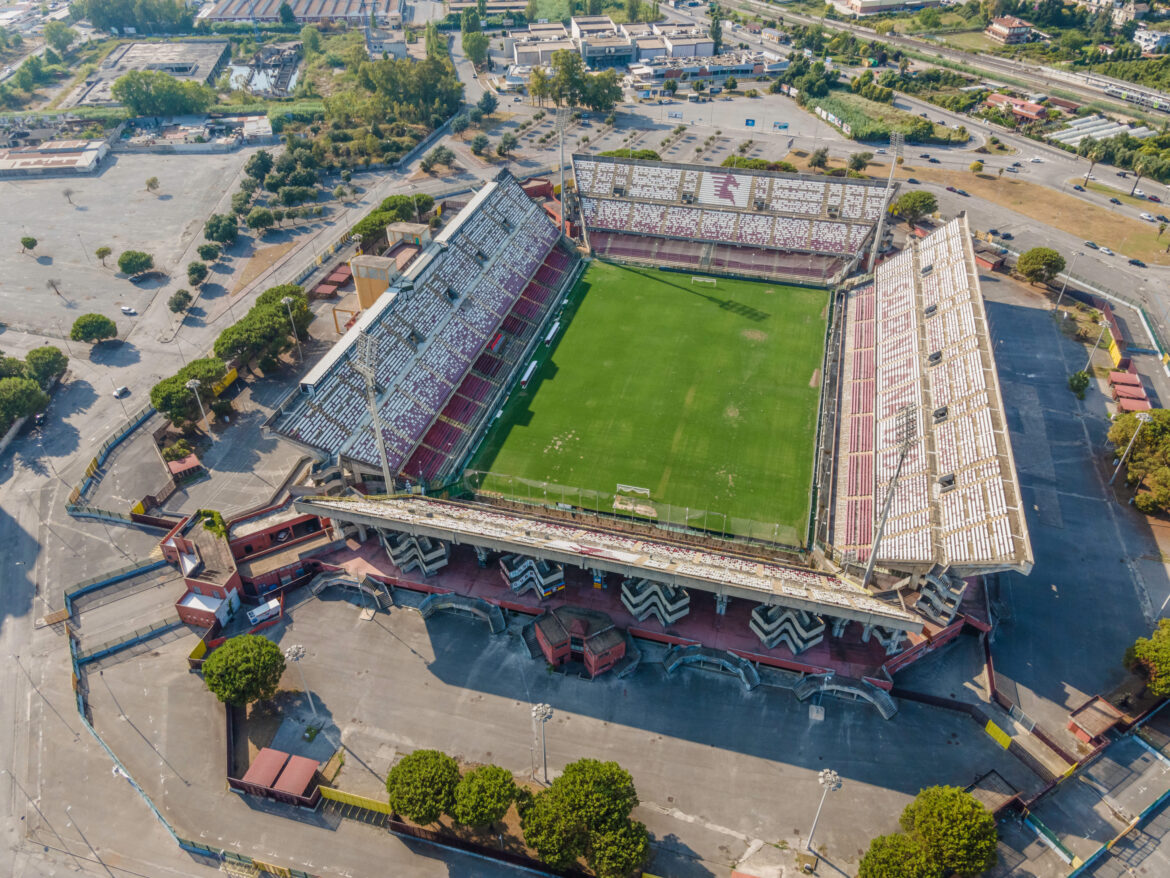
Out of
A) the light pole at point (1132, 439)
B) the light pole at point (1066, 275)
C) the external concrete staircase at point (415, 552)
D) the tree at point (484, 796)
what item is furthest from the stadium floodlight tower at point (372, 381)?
the light pole at point (1066, 275)

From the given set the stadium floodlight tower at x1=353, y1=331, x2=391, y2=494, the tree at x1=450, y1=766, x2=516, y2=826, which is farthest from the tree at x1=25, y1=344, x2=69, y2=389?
the tree at x1=450, y1=766, x2=516, y2=826

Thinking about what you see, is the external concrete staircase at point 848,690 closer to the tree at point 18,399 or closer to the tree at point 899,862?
the tree at point 899,862

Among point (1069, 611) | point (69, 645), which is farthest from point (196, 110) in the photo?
point (1069, 611)

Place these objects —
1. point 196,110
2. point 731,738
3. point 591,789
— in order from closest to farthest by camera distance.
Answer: point 591,789
point 731,738
point 196,110

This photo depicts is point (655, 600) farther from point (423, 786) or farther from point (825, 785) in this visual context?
point (423, 786)

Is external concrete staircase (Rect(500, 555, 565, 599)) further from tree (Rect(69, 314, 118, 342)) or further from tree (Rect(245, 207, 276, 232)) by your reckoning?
tree (Rect(245, 207, 276, 232))

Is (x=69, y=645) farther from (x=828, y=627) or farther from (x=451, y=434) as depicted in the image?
(x=828, y=627)

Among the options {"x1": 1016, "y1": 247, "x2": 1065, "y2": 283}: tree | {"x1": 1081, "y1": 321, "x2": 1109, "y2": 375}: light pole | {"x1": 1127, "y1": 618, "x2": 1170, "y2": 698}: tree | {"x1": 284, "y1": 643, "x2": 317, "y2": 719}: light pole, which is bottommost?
{"x1": 284, "y1": 643, "x2": 317, "y2": 719}: light pole

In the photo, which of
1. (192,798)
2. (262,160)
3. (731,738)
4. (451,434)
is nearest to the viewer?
(192,798)
